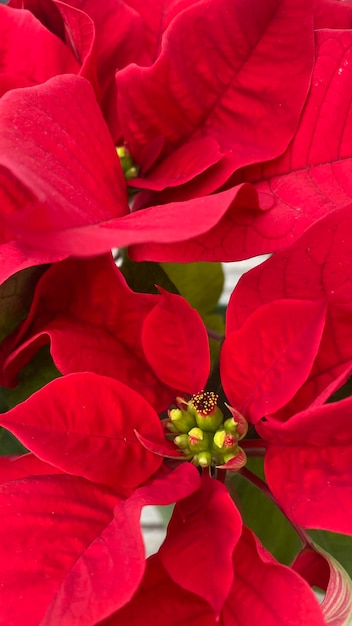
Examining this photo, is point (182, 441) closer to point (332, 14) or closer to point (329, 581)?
point (329, 581)

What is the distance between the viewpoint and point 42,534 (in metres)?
0.26

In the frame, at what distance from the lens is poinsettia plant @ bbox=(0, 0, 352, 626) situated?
0.82 ft

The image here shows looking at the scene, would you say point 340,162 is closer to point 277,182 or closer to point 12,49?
point 277,182

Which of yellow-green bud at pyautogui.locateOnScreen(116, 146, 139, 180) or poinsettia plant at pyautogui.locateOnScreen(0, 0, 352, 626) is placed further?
yellow-green bud at pyautogui.locateOnScreen(116, 146, 139, 180)

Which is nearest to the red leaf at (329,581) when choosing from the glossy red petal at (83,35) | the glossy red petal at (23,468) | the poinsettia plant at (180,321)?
the poinsettia plant at (180,321)

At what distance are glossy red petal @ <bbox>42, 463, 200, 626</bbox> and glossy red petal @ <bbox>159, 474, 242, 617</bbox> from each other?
2cm

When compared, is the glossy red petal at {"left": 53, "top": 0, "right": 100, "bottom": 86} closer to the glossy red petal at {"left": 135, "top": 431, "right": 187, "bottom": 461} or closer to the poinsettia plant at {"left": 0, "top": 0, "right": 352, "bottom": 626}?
the poinsettia plant at {"left": 0, "top": 0, "right": 352, "bottom": 626}

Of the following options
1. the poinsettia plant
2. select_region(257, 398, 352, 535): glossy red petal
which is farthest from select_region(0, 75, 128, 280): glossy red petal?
select_region(257, 398, 352, 535): glossy red petal

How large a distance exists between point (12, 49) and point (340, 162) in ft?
0.50

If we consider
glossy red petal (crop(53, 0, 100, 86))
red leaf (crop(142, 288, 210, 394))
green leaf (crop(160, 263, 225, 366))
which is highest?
glossy red petal (crop(53, 0, 100, 86))

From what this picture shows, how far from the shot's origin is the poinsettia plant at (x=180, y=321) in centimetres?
25

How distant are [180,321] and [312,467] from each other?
0.08 m

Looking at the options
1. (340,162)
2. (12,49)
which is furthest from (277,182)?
(12,49)

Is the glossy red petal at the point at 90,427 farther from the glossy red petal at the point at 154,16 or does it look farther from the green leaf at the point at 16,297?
the glossy red petal at the point at 154,16
